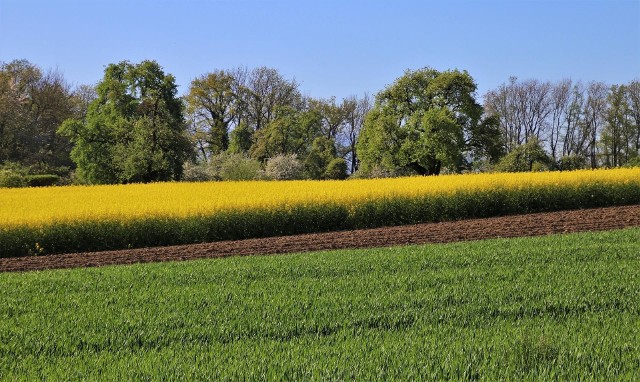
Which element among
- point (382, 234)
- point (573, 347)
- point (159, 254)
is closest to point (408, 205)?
point (382, 234)

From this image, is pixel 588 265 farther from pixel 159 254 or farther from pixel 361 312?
pixel 159 254

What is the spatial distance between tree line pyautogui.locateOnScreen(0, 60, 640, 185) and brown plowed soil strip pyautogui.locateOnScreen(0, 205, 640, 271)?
2251 centimetres

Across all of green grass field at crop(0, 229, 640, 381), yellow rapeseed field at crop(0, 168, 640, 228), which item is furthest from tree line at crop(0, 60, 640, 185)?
green grass field at crop(0, 229, 640, 381)

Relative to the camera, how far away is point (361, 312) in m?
5.93

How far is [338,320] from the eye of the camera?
5641mm

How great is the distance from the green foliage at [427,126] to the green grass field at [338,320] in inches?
1320

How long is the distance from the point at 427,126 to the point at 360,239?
29.3 metres

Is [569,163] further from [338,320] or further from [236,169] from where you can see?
[338,320]

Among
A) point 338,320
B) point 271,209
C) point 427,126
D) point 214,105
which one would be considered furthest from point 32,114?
point 338,320

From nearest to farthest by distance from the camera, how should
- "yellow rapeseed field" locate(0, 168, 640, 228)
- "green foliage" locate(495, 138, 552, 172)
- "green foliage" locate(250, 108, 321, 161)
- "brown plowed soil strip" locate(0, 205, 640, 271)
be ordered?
"brown plowed soil strip" locate(0, 205, 640, 271) < "yellow rapeseed field" locate(0, 168, 640, 228) < "green foliage" locate(495, 138, 552, 172) < "green foliage" locate(250, 108, 321, 161)

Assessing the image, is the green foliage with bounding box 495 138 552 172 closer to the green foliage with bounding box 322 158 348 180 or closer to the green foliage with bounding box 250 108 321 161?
the green foliage with bounding box 322 158 348 180

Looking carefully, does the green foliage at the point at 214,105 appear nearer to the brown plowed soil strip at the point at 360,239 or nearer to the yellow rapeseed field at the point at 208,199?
the yellow rapeseed field at the point at 208,199

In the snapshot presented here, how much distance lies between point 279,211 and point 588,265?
10.3m

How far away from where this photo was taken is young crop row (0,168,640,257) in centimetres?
1516
